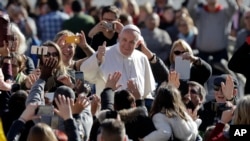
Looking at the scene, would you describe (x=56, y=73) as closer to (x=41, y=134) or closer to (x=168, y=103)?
(x=168, y=103)

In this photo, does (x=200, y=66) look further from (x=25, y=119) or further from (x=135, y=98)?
(x=25, y=119)

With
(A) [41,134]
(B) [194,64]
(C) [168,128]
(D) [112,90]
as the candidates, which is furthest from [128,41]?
(A) [41,134]

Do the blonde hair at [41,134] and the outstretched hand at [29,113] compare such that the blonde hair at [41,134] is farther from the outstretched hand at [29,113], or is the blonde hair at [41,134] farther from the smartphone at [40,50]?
the smartphone at [40,50]

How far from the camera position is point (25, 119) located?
40.1ft

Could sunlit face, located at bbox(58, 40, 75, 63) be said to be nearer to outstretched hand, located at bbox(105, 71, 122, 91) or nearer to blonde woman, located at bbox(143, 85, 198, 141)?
outstretched hand, located at bbox(105, 71, 122, 91)

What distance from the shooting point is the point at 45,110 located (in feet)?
40.5

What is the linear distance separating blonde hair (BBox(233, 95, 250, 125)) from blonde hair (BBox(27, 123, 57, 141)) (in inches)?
72.2

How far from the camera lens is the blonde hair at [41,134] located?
11.3 meters

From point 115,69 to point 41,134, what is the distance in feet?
12.2

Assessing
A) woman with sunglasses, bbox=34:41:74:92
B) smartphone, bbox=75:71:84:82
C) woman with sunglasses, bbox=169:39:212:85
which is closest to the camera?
→ woman with sunglasses, bbox=34:41:74:92

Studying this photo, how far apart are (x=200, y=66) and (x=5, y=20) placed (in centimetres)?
285

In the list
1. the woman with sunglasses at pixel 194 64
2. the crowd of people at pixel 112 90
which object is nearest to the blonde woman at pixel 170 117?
the crowd of people at pixel 112 90

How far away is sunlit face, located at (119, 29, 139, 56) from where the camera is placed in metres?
14.9

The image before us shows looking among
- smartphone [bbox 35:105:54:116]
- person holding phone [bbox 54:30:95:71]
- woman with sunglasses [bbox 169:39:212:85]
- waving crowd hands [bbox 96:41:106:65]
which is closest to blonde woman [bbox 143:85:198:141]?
smartphone [bbox 35:105:54:116]
